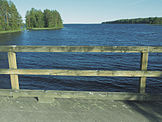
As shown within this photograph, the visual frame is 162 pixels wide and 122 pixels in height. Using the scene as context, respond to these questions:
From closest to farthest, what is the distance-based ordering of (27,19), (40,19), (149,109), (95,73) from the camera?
(149,109) < (95,73) < (27,19) < (40,19)

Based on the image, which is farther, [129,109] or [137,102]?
[137,102]

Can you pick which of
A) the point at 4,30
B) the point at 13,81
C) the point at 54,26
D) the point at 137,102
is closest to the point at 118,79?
the point at 137,102

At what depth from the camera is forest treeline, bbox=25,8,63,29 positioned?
4818 inches

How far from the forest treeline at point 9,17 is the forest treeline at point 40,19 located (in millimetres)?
28350

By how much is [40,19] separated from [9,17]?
37840mm

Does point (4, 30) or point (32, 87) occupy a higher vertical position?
point (4, 30)

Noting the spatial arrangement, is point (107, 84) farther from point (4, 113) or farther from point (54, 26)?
point (54, 26)

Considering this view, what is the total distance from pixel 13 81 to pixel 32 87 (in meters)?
7.40

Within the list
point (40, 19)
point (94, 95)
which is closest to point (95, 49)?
point (94, 95)

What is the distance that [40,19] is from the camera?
405 ft

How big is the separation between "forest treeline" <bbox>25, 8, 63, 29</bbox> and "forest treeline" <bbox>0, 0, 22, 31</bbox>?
93.0 feet

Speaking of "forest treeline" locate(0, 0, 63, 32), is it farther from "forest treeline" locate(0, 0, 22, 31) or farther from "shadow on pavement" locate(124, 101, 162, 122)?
"shadow on pavement" locate(124, 101, 162, 122)

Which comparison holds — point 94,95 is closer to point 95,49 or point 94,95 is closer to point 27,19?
point 95,49

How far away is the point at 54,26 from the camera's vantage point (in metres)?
137
